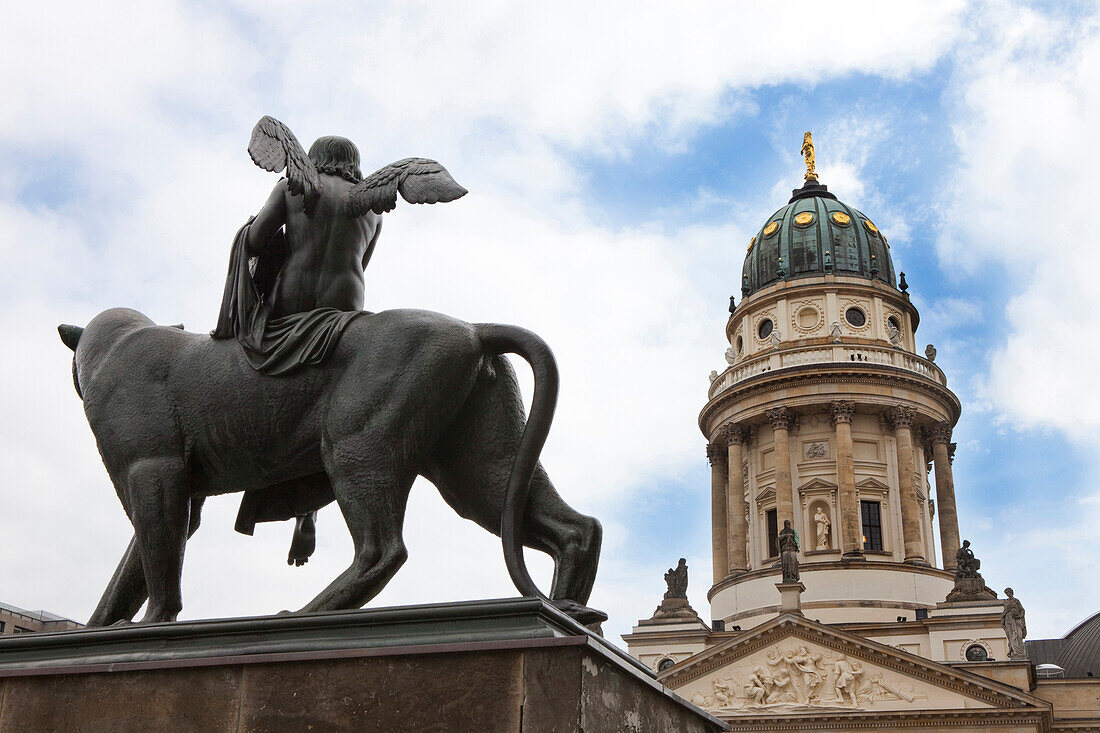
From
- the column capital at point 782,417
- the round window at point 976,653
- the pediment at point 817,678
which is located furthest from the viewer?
the column capital at point 782,417

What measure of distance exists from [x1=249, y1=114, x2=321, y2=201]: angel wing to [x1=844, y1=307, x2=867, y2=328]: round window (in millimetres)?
56685

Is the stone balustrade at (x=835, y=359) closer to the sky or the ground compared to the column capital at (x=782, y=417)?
closer to the sky

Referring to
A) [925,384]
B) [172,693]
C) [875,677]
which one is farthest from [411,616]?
[925,384]

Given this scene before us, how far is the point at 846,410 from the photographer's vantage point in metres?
57.0

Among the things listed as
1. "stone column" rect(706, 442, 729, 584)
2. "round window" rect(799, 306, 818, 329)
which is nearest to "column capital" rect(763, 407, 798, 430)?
"stone column" rect(706, 442, 729, 584)

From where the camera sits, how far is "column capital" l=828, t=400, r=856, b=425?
187 ft

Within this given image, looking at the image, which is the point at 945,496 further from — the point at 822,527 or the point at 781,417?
the point at 781,417

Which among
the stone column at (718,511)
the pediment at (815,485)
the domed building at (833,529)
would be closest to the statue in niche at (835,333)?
the domed building at (833,529)

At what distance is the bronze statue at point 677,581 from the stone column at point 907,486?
397 inches

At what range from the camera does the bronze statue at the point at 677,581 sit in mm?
53219

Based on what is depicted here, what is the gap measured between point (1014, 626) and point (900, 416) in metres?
13.3

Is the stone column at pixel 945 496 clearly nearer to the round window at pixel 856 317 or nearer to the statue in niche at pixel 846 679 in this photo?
the round window at pixel 856 317

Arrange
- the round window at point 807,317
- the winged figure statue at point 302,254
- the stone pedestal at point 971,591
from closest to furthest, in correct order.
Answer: the winged figure statue at point 302,254, the stone pedestal at point 971,591, the round window at point 807,317

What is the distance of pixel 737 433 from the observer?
59.9 metres
